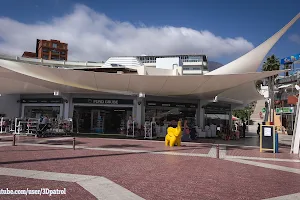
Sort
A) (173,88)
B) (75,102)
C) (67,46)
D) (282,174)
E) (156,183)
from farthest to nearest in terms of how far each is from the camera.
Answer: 1. (67,46)
2. (75,102)
3. (173,88)
4. (282,174)
5. (156,183)

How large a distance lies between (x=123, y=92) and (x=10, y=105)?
41.6ft

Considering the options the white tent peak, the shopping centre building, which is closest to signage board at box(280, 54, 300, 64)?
the shopping centre building

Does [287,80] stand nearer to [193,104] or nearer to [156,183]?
[193,104]

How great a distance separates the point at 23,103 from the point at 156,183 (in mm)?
22832

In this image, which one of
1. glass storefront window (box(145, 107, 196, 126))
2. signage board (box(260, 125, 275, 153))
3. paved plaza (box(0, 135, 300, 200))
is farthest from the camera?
glass storefront window (box(145, 107, 196, 126))

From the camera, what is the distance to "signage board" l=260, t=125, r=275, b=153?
45.8 feet

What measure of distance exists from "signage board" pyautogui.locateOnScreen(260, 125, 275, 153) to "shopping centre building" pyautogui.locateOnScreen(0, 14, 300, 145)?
302cm

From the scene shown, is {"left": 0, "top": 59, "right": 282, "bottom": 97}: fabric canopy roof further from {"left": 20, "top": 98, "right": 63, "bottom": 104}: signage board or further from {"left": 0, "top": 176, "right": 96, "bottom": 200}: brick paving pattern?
{"left": 0, "top": 176, "right": 96, "bottom": 200}: brick paving pattern

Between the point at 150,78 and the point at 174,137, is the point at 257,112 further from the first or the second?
the point at 174,137

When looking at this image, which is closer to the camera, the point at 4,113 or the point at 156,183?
the point at 156,183

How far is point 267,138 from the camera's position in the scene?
14070 millimetres

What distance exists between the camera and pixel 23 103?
25234 millimetres

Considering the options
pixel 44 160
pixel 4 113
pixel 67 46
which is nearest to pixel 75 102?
pixel 4 113

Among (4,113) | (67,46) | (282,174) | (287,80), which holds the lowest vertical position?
(282,174)
